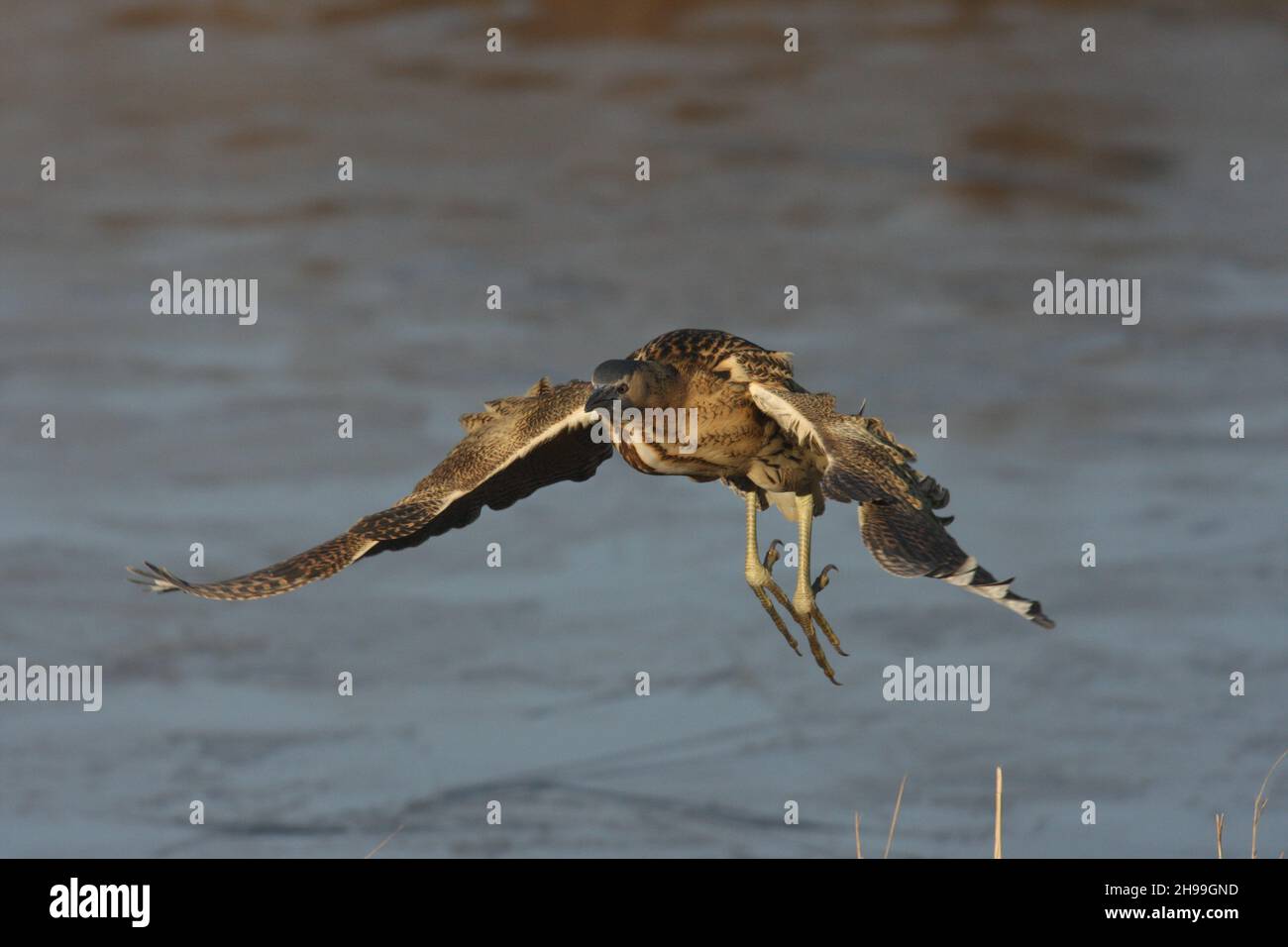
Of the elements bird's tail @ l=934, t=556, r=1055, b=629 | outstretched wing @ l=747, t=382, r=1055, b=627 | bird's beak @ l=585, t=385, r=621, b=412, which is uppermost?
bird's beak @ l=585, t=385, r=621, b=412

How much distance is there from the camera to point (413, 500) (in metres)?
14.1

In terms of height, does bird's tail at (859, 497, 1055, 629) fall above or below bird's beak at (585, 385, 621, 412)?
below

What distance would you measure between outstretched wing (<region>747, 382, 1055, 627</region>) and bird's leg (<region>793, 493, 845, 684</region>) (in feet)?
2.36

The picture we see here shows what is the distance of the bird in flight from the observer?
515 inches

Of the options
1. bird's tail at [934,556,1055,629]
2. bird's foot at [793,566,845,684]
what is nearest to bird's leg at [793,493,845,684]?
bird's foot at [793,566,845,684]

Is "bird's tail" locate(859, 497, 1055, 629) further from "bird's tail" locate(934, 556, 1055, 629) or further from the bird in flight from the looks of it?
the bird in flight

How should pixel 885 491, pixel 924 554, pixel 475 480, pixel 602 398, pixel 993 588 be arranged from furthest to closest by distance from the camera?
pixel 475 480 < pixel 602 398 < pixel 885 491 < pixel 924 554 < pixel 993 588

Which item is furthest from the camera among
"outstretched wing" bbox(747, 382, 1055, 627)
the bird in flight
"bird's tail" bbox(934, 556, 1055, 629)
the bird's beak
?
the bird's beak

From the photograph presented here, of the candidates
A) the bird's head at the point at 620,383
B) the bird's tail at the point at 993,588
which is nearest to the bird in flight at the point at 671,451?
the bird's head at the point at 620,383

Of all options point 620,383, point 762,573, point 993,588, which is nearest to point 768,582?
point 762,573

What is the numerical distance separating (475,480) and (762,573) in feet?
8.73

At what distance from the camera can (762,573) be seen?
1496 centimetres

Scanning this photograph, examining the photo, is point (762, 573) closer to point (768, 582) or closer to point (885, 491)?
point (768, 582)

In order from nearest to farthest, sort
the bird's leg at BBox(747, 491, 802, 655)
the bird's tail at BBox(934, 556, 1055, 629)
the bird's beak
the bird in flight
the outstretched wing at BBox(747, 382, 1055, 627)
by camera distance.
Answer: the bird's tail at BBox(934, 556, 1055, 629) < the outstretched wing at BBox(747, 382, 1055, 627) < the bird in flight < the bird's beak < the bird's leg at BBox(747, 491, 802, 655)
